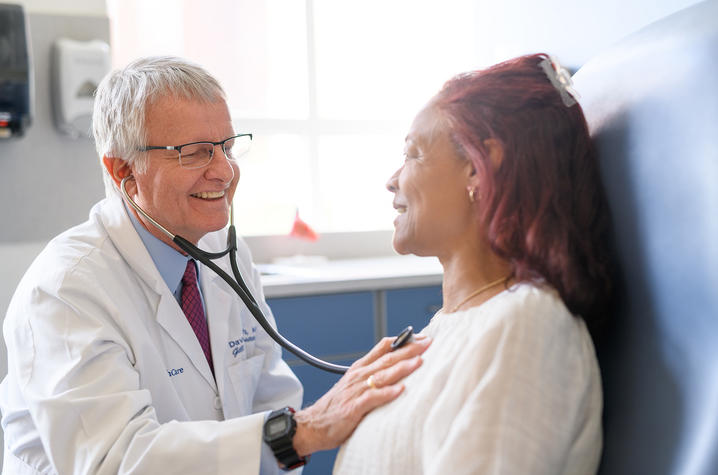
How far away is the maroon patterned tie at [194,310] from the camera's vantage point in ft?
4.46

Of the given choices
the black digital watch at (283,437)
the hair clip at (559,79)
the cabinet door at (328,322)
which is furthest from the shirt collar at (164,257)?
the hair clip at (559,79)

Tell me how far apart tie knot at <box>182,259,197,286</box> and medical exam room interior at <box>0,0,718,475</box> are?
542 mm

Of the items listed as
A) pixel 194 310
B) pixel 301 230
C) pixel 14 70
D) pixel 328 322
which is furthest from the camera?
pixel 301 230

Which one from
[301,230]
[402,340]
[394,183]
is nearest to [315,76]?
[301,230]

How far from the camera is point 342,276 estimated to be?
2094 millimetres

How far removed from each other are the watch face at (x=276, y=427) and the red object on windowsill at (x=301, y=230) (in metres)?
1.58

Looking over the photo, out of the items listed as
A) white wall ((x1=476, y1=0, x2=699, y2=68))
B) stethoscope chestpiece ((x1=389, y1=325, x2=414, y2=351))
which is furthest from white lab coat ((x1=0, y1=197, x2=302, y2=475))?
white wall ((x1=476, y1=0, x2=699, y2=68))

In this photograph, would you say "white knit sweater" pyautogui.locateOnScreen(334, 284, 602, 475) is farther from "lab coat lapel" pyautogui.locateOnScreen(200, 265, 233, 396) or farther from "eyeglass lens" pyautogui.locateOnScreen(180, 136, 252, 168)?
"eyeglass lens" pyautogui.locateOnScreen(180, 136, 252, 168)

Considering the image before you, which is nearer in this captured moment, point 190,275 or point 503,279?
point 503,279

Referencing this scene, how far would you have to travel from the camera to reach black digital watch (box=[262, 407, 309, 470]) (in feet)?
3.39

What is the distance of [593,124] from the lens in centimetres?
95

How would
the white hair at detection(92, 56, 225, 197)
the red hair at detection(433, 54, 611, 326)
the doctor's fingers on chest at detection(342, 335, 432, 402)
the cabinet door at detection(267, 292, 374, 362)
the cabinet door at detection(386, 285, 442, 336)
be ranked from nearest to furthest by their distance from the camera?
1. the red hair at detection(433, 54, 611, 326)
2. the doctor's fingers on chest at detection(342, 335, 432, 402)
3. the white hair at detection(92, 56, 225, 197)
4. the cabinet door at detection(267, 292, 374, 362)
5. the cabinet door at detection(386, 285, 442, 336)

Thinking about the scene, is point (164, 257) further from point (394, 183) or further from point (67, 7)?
point (67, 7)

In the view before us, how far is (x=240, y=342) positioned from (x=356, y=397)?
510mm
